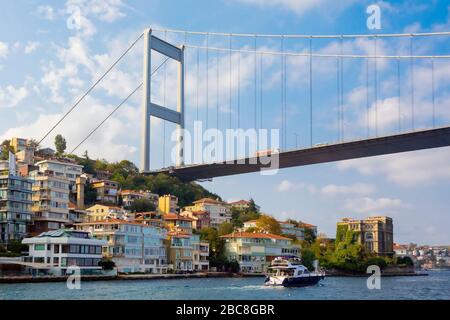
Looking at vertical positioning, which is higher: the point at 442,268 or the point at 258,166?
the point at 258,166

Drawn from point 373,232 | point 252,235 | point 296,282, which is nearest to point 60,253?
point 296,282

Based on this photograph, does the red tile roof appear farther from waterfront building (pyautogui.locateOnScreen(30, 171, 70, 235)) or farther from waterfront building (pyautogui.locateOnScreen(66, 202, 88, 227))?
waterfront building (pyautogui.locateOnScreen(30, 171, 70, 235))

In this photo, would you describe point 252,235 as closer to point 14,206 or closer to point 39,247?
point 14,206

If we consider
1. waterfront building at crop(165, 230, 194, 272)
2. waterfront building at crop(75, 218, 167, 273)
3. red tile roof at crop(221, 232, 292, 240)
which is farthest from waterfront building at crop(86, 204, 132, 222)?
red tile roof at crop(221, 232, 292, 240)

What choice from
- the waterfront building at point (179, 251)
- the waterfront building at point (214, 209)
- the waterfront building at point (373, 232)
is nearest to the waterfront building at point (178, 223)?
the waterfront building at point (179, 251)
